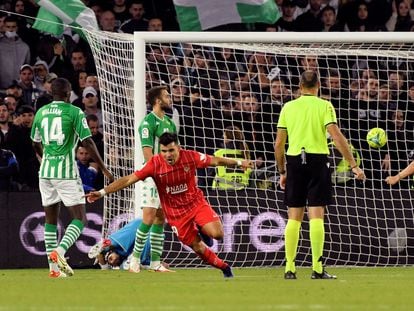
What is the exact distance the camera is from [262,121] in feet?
57.7

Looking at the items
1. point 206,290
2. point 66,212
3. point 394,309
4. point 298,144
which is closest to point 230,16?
point 66,212

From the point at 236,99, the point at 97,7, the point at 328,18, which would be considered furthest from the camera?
the point at 328,18

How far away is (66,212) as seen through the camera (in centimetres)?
1703

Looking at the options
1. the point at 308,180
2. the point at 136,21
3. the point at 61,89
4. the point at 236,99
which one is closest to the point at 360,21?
the point at 136,21

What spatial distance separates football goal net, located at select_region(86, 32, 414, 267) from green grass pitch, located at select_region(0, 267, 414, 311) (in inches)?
80.9

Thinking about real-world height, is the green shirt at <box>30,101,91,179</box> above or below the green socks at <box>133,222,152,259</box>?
above

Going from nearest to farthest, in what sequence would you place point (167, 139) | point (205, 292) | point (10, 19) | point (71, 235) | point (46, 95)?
1. point (205, 292)
2. point (167, 139)
3. point (71, 235)
4. point (46, 95)
5. point (10, 19)

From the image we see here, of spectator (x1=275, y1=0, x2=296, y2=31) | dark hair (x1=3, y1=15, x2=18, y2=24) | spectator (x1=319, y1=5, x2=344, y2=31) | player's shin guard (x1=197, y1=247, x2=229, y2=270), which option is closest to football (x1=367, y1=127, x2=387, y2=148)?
player's shin guard (x1=197, y1=247, x2=229, y2=270)

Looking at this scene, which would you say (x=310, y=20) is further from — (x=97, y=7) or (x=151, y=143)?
(x=151, y=143)

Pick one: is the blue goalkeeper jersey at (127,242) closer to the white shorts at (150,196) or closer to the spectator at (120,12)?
the white shorts at (150,196)

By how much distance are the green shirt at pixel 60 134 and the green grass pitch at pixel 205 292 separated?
1128 mm

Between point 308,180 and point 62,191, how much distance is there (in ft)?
9.29

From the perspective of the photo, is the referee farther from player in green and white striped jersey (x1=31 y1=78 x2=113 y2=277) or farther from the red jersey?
player in green and white striped jersey (x1=31 y1=78 x2=113 y2=277)

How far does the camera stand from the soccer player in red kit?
1316cm
